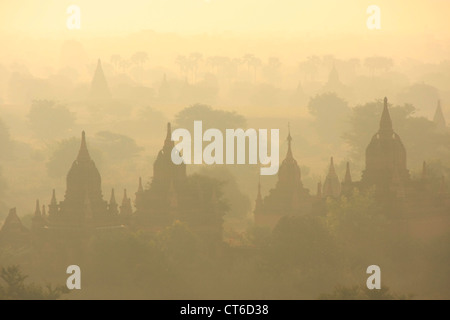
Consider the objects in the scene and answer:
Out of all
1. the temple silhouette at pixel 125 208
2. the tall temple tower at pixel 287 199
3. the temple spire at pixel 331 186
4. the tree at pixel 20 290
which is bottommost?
the tree at pixel 20 290

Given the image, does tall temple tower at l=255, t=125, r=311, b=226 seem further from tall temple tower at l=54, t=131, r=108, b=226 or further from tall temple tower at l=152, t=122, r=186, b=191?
tall temple tower at l=54, t=131, r=108, b=226

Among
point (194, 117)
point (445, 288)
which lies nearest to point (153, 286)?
point (445, 288)

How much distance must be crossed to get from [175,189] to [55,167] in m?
56.1

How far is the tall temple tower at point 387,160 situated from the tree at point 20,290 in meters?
24.9

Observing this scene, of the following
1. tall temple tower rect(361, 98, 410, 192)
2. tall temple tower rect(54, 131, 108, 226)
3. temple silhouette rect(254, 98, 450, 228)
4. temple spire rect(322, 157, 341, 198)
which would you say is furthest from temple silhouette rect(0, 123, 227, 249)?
temple spire rect(322, 157, 341, 198)

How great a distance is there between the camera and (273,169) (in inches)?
5842

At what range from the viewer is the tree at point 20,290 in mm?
78750

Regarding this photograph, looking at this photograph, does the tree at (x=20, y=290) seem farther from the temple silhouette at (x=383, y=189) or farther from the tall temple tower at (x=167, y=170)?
the temple silhouette at (x=383, y=189)

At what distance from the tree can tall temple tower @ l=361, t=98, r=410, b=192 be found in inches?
981

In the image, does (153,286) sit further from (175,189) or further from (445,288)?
(445,288)

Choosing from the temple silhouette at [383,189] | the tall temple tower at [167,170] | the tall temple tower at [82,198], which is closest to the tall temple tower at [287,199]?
the temple silhouette at [383,189]

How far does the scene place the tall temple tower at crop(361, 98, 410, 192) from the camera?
9600cm

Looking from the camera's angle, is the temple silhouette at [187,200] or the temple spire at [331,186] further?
the temple spire at [331,186]

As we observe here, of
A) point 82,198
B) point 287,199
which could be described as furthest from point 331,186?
point 82,198
